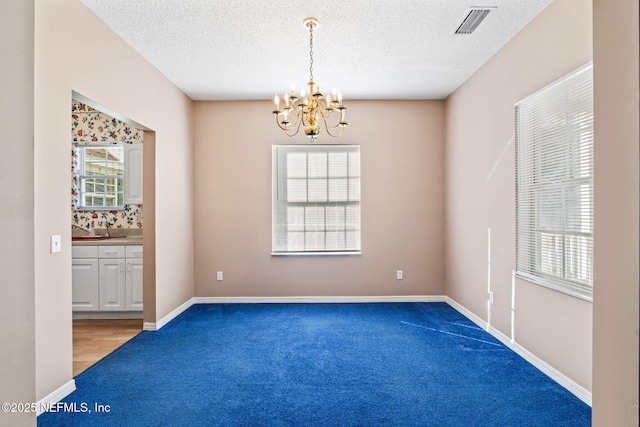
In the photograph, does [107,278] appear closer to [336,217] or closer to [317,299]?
[317,299]

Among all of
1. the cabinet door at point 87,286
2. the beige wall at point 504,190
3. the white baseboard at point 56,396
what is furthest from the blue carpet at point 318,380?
the cabinet door at point 87,286

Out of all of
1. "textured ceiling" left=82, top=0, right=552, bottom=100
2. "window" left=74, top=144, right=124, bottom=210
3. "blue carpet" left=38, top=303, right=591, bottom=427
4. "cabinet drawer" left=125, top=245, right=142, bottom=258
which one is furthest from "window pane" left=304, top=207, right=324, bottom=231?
"window" left=74, top=144, right=124, bottom=210

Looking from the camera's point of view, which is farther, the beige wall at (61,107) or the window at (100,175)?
the window at (100,175)

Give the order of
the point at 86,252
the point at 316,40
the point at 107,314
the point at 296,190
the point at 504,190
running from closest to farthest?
the point at 316,40
the point at 504,190
the point at 86,252
the point at 107,314
the point at 296,190

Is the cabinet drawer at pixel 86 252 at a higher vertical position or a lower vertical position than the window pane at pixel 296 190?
lower

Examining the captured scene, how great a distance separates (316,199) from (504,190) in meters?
2.46

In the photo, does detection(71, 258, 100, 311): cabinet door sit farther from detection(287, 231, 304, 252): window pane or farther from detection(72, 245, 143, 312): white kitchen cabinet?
detection(287, 231, 304, 252): window pane

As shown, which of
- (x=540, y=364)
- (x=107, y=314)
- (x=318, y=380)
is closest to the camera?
(x=318, y=380)

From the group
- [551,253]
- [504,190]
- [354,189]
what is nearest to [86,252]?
[354,189]

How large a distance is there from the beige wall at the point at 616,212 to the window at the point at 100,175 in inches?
211

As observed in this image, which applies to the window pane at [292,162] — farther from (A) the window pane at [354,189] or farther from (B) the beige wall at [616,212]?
(B) the beige wall at [616,212]

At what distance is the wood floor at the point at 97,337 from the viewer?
319cm

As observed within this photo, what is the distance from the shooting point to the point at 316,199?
516 centimetres

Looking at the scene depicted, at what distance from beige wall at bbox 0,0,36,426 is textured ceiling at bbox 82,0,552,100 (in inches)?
86.6
